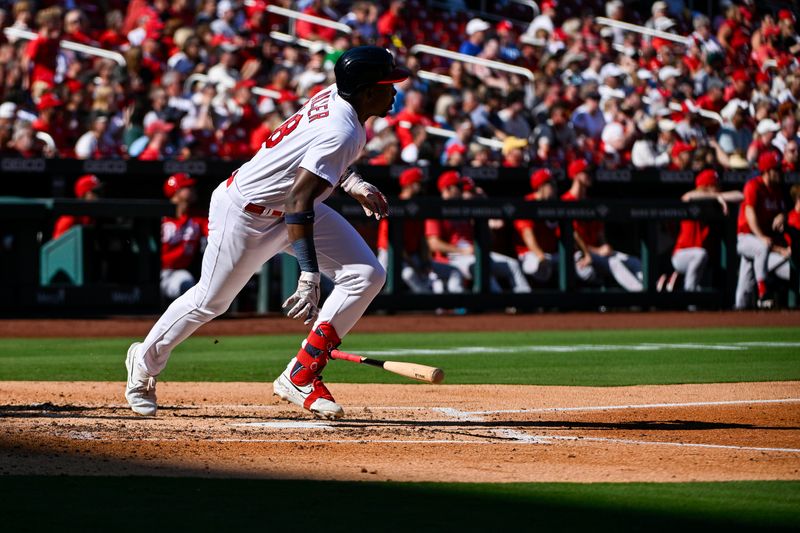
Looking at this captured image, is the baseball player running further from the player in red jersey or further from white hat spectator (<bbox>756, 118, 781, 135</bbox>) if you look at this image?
white hat spectator (<bbox>756, 118, 781, 135</bbox>)

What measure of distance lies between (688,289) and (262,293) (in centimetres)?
520

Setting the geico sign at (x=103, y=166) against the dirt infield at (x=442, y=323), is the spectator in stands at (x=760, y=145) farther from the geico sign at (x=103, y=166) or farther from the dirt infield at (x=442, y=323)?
the geico sign at (x=103, y=166)

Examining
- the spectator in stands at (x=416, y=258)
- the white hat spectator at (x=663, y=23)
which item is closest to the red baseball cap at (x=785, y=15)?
the white hat spectator at (x=663, y=23)

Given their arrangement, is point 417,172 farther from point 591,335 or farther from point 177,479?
point 177,479

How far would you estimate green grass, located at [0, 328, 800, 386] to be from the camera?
878cm

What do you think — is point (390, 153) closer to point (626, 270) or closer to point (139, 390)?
point (626, 270)

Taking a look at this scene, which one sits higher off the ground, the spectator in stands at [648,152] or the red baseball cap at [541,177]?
the spectator in stands at [648,152]

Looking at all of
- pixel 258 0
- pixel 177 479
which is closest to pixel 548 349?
pixel 177 479

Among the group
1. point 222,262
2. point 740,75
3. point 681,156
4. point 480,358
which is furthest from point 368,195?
point 740,75

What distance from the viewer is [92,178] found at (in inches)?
531

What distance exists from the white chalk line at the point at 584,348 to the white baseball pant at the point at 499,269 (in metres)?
3.33

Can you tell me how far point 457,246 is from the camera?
48.4ft

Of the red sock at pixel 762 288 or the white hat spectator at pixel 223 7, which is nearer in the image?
the red sock at pixel 762 288

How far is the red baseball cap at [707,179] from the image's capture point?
627 inches
